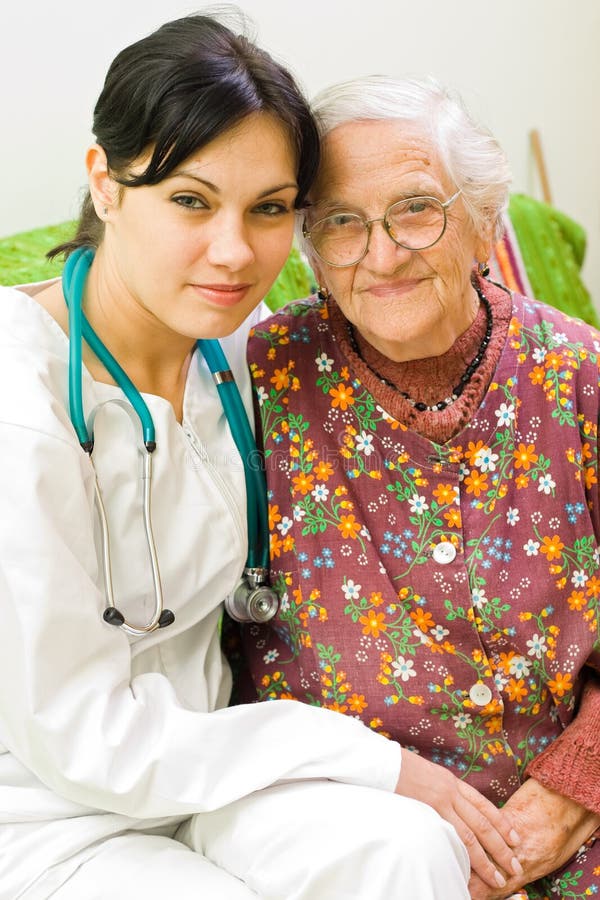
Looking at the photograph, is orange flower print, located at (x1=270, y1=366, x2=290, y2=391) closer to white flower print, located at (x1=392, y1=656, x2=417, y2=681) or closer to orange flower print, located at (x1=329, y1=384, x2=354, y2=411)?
orange flower print, located at (x1=329, y1=384, x2=354, y2=411)

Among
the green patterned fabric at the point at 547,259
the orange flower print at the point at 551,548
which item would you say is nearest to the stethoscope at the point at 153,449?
the orange flower print at the point at 551,548

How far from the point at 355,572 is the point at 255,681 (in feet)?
0.90

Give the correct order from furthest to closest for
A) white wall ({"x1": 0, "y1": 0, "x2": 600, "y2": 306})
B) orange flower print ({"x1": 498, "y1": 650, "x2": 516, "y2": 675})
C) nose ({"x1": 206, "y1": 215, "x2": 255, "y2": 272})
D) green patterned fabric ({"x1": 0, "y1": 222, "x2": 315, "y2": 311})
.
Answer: white wall ({"x1": 0, "y1": 0, "x2": 600, "y2": 306}) → green patterned fabric ({"x1": 0, "y1": 222, "x2": 315, "y2": 311}) → orange flower print ({"x1": 498, "y1": 650, "x2": 516, "y2": 675}) → nose ({"x1": 206, "y1": 215, "x2": 255, "y2": 272})

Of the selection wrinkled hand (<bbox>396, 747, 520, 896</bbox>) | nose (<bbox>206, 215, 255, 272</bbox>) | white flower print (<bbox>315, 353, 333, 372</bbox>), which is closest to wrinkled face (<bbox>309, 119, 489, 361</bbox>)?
white flower print (<bbox>315, 353, 333, 372</bbox>)

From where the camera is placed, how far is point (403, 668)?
5.18 feet

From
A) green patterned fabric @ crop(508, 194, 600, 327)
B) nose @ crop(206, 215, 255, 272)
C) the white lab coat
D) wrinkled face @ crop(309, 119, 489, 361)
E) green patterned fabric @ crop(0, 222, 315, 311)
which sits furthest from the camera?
green patterned fabric @ crop(508, 194, 600, 327)

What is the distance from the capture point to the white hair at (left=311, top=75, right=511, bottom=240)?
1.51 m

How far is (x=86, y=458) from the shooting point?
1.39m

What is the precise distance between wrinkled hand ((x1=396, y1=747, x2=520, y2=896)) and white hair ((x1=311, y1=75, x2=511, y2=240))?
816 mm

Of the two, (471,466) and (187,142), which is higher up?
(187,142)

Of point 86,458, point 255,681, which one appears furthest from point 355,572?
point 86,458

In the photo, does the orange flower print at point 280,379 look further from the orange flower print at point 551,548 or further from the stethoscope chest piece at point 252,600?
the orange flower print at point 551,548

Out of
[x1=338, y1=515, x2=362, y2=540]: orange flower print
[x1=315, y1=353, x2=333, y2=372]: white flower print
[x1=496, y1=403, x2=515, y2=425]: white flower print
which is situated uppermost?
[x1=496, y1=403, x2=515, y2=425]: white flower print

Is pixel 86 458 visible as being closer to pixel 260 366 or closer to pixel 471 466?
pixel 260 366
